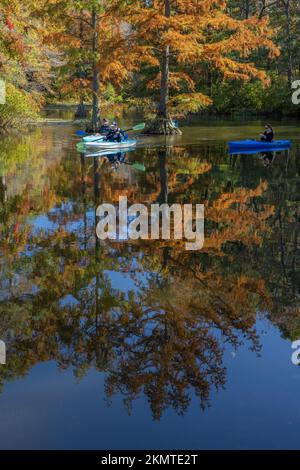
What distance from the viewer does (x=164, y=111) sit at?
33000 millimetres

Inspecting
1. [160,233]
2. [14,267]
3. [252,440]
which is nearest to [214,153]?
[160,233]

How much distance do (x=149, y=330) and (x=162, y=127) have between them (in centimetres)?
2786

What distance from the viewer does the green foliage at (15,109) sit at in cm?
3447

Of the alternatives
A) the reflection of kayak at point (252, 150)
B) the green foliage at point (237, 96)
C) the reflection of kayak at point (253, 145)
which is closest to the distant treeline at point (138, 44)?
the reflection of kayak at point (252, 150)

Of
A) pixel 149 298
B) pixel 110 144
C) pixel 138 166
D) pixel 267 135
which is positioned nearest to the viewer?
pixel 149 298

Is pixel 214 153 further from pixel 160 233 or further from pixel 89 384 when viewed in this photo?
pixel 89 384

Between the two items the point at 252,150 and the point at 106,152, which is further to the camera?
the point at 106,152

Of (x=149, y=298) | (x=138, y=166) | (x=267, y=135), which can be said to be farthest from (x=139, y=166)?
(x=149, y=298)

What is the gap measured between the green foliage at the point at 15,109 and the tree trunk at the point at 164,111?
27.9 ft

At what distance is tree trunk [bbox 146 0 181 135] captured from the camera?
32625 mm

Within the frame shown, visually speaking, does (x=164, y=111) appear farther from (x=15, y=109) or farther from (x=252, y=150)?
(x=252, y=150)

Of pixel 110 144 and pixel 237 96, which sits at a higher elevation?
pixel 237 96

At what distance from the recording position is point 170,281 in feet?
27.3
